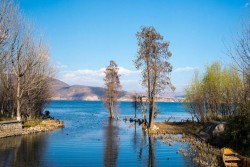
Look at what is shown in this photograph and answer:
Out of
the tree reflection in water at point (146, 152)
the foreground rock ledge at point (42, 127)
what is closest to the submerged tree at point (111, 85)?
the foreground rock ledge at point (42, 127)

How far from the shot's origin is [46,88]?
4775cm

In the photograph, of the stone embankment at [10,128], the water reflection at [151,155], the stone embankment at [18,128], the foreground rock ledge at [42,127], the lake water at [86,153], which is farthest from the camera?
the foreground rock ledge at [42,127]

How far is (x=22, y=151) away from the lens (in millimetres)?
21125

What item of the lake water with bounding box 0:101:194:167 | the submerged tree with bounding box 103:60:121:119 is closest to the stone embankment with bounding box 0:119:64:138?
the lake water with bounding box 0:101:194:167

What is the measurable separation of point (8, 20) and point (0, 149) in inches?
602

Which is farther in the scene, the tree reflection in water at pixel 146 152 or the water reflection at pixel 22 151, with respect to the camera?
the tree reflection in water at pixel 146 152

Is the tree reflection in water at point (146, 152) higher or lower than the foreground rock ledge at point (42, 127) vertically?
lower

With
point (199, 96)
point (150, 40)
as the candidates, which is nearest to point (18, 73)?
point (150, 40)

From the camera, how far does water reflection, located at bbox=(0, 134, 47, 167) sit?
17625 mm

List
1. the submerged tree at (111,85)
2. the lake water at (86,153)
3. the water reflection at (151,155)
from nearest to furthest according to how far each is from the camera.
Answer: the lake water at (86,153)
the water reflection at (151,155)
the submerged tree at (111,85)

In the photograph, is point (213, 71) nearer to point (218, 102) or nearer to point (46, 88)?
point (218, 102)

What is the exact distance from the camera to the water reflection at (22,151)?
17.6m

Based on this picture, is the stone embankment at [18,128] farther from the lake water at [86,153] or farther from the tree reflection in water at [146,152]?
the tree reflection in water at [146,152]

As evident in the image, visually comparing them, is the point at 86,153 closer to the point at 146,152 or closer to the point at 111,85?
the point at 146,152
